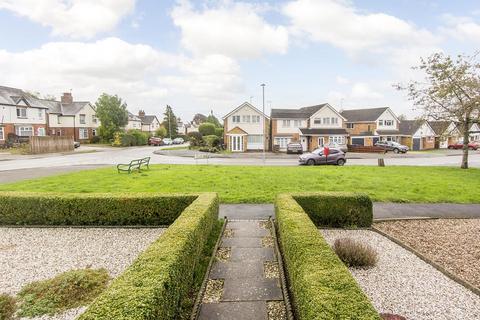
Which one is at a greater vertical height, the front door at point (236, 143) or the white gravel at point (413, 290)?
the front door at point (236, 143)

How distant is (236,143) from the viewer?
48500 millimetres

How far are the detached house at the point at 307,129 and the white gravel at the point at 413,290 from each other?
42622 mm

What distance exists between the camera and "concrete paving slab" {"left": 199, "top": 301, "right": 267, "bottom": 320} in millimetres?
5156

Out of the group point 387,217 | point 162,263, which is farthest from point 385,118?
point 162,263

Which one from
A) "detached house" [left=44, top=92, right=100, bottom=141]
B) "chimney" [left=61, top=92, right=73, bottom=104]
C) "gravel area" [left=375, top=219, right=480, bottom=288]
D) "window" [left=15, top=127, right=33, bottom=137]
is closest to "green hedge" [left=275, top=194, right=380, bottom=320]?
"gravel area" [left=375, top=219, right=480, bottom=288]

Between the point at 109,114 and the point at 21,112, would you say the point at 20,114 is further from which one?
the point at 109,114

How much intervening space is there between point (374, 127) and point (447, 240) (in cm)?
5227

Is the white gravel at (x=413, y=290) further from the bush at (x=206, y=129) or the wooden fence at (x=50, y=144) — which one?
the bush at (x=206, y=129)

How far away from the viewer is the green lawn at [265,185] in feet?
47.6

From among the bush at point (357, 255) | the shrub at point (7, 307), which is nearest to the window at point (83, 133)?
the shrub at point (7, 307)

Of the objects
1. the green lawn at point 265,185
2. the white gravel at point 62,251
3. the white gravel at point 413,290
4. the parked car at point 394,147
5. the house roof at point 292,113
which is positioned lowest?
the white gravel at point 413,290

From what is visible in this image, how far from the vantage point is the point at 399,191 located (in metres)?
15.5

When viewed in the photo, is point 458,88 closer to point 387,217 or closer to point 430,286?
point 387,217

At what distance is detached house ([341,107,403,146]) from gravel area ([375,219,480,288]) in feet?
159
